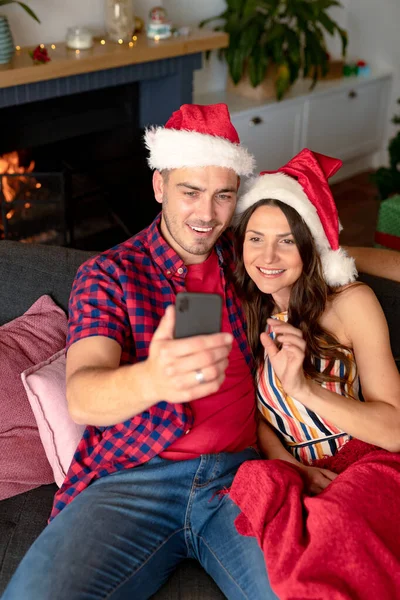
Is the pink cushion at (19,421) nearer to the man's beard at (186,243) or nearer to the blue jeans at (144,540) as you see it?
the blue jeans at (144,540)

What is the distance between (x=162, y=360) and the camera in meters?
1.03

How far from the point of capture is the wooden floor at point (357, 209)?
4.12 meters

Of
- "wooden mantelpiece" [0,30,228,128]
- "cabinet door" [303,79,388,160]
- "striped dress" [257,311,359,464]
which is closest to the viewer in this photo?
"striped dress" [257,311,359,464]

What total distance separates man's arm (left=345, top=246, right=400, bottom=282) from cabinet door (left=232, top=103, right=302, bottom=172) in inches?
83.6

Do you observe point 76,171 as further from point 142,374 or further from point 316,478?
point 142,374

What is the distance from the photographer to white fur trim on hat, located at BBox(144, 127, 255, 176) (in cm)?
161

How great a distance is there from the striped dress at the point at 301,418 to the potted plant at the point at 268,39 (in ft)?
8.49

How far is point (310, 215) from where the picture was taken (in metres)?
1.55

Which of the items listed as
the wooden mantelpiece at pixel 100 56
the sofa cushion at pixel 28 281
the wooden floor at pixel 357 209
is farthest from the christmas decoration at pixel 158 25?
the sofa cushion at pixel 28 281

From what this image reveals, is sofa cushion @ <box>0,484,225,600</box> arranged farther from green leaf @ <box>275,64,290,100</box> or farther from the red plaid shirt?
green leaf @ <box>275,64,290,100</box>

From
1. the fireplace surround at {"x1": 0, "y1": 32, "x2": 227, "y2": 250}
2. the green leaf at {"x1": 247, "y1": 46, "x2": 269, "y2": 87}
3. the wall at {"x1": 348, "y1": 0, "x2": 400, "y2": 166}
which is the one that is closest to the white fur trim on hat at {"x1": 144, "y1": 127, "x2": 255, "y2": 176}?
the fireplace surround at {"x1": 0, "y1": 32, "x2": 227, "y2": 250}

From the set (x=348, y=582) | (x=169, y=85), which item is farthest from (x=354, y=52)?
(x=348, y=582)

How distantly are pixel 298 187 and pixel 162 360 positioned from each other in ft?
2.32

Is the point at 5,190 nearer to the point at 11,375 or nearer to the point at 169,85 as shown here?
the point at 169,85
